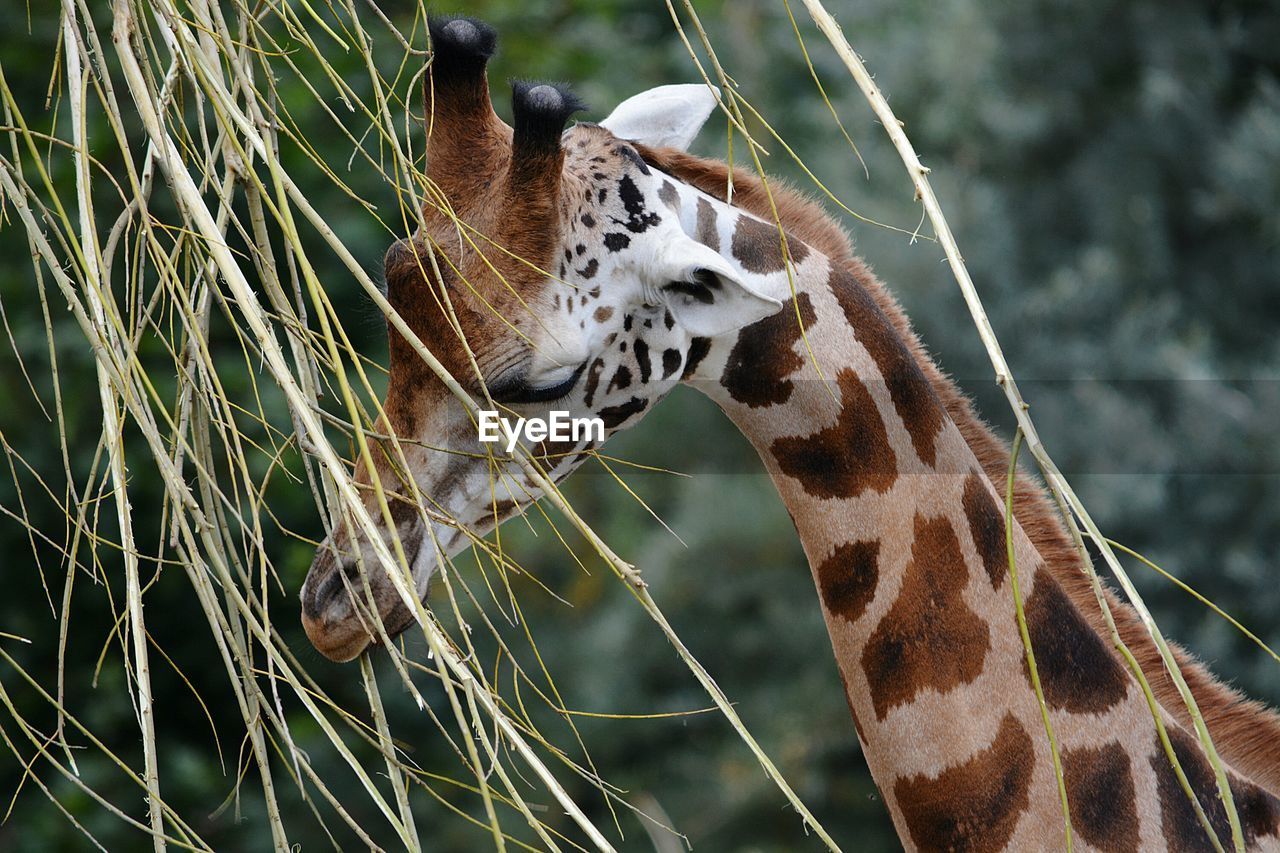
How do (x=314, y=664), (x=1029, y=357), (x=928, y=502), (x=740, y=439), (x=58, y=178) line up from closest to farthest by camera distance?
(x=928, y=502) < (x=58, y=178) < (x=314, y=664) < (x=1029, y=357) < (x=740, y=439)

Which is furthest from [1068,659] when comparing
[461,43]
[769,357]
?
[461,43]

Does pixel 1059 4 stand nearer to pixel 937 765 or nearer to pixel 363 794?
pixel 363 794

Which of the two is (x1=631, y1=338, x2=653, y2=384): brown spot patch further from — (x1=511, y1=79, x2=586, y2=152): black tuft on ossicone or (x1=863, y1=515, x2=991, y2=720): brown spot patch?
(x1=863, y1=515, x2=991, y2=720): brown spot patch

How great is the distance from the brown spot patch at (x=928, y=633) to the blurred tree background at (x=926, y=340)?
101 inches

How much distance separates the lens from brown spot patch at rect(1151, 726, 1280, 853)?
1611mm

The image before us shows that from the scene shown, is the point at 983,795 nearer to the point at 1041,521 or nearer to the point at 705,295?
the point at 1041,521

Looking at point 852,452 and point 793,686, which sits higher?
point 852,452

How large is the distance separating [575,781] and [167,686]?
1585mm

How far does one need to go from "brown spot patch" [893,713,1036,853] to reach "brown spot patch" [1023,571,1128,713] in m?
0.07

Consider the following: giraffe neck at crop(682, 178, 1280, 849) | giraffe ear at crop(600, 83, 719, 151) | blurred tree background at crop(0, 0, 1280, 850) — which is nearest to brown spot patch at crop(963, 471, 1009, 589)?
giraffe neck at crop(682, 178, 1280, 849)

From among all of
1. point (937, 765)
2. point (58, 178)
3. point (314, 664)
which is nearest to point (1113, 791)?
point (937, 765)

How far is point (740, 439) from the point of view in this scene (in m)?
5.48

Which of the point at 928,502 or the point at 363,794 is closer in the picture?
the point at 928,502

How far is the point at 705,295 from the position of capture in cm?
170
